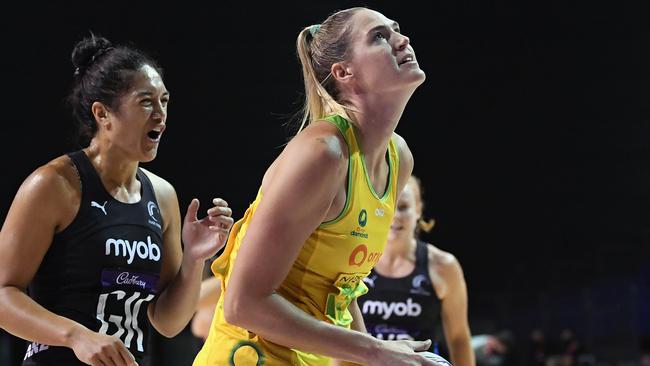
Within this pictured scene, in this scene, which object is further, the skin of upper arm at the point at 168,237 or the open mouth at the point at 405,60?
the skin of upper arm at the point at 168,237

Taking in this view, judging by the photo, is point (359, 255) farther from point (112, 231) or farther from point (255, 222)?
point (112, 231)

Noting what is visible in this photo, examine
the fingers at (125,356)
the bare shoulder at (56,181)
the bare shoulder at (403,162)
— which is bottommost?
the fingers at (125,356)

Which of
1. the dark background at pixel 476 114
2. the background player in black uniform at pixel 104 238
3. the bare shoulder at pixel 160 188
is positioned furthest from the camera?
the dark background at pixel 476 114

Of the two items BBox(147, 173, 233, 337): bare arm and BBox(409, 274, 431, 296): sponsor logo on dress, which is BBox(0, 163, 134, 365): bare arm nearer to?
BBox(147, 173, 233, 337): bare arm

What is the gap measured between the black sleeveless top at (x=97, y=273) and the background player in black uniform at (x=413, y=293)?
1.60 meters

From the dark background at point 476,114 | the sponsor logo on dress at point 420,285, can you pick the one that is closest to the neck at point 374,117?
the sponsor logo on dress at point 420,285

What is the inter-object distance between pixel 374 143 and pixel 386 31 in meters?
0.29

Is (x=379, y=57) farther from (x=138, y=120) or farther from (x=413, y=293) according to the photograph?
(x=413, y=293)

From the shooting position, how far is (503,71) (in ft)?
32.4

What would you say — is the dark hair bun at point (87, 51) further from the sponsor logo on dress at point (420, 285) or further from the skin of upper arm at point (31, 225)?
the sponsor logo on dress at point (420, 285)

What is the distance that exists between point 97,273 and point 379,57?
100 cm

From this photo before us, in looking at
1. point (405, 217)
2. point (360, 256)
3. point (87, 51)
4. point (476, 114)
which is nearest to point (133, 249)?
point (87, 51)

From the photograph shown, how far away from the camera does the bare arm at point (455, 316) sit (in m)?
3.97

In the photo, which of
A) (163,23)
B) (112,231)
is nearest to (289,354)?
(112,231)
